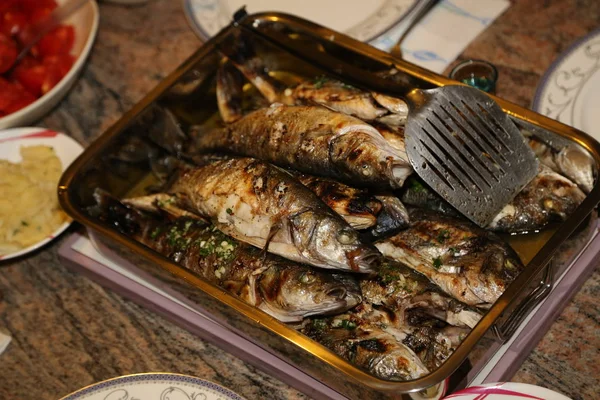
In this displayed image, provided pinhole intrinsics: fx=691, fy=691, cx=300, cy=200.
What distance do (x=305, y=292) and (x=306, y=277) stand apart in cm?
4

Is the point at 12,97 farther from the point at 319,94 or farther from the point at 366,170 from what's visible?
the point at 366,170

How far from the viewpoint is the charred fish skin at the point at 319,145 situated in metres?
1.75

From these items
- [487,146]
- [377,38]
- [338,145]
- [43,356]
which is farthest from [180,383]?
[377,38]

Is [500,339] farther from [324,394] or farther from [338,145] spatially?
[338,145]

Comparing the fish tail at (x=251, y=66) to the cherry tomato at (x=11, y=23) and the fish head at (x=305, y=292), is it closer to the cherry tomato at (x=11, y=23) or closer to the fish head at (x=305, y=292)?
the fish head at (x=305, y=292)

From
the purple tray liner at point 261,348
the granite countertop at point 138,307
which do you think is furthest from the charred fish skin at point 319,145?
the granite countertop at point 138,307

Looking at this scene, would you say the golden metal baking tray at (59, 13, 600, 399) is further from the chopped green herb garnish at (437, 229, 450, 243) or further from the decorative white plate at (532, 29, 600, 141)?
the decorative white plate at (532, 29, 600, 141)

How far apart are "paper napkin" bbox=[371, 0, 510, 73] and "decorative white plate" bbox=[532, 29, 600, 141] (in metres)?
0.41

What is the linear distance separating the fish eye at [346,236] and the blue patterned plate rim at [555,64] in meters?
1.01

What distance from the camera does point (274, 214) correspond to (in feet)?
5.79

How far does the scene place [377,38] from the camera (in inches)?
105

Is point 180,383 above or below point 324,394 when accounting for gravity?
below

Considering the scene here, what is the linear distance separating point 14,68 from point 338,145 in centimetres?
173

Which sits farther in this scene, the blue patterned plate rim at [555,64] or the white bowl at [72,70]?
the white bowl at [72,70]
